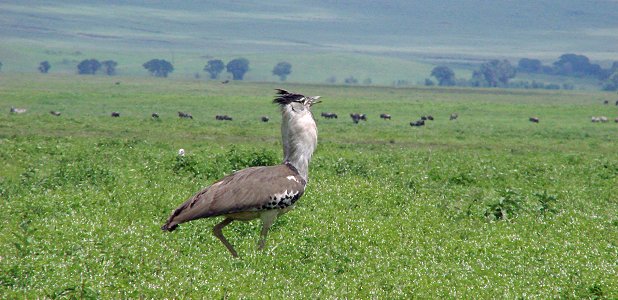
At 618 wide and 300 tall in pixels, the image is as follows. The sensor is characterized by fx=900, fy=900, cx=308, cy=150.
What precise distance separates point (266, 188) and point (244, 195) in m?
0.32

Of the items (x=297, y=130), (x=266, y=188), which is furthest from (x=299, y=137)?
(x=266, y=188)

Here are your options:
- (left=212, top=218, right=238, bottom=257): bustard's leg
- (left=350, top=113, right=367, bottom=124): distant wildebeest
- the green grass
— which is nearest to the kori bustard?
(left=212, top=218, right=238, bottom=257): bustard's leg

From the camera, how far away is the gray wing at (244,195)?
12.1 m

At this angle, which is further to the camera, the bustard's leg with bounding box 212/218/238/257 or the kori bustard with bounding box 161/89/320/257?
the bustard's leg with bounding box 212/218/238/257

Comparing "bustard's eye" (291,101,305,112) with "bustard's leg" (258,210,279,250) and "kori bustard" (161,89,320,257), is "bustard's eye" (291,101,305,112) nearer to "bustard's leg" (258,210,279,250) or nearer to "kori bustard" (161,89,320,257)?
"kori bustard" (161,89,320,257)

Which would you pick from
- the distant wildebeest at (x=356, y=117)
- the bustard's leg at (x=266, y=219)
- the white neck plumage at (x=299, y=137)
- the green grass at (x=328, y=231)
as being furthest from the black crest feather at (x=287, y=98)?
the distant wildebeest at (x=356, y=117)

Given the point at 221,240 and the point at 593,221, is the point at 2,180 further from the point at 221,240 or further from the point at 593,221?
the point at 593,221

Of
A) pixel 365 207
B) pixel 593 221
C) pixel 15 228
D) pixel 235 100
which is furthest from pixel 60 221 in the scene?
pixel 235 100

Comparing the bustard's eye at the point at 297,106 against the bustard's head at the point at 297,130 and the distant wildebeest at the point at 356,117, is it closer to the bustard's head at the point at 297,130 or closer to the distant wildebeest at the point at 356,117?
the bustard's head at the point at 297,130

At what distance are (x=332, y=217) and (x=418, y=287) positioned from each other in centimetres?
500

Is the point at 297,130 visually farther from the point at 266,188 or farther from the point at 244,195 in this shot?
the point at 244,195

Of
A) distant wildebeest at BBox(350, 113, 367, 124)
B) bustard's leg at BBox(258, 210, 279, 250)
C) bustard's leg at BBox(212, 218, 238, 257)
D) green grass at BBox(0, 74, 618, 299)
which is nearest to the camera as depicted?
green grass at BBox(0, 74, 618, 299)

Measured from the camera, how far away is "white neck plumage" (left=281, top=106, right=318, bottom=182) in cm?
1301

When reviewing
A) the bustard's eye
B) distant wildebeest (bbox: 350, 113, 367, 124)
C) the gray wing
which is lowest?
distant wildebeest (bbox: 350, 113, 367, 124)
